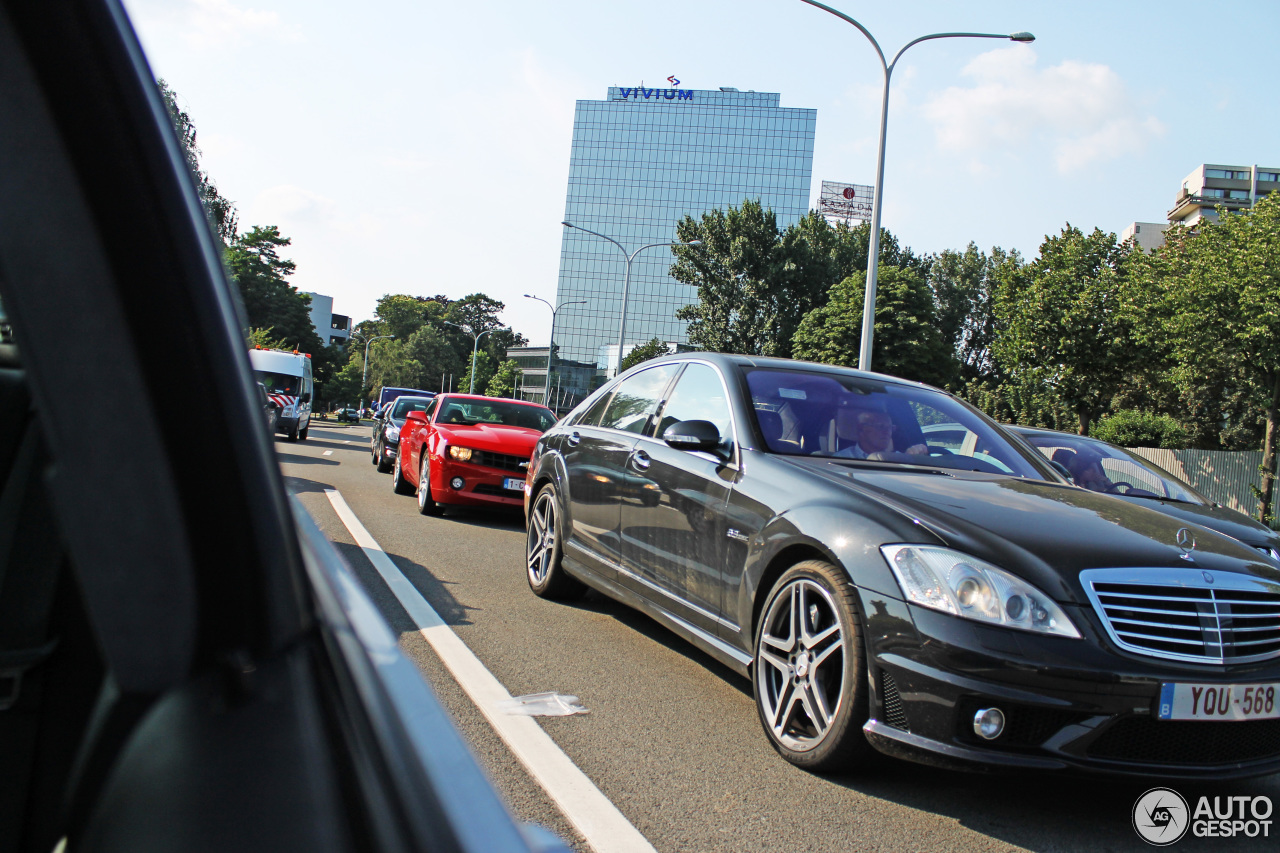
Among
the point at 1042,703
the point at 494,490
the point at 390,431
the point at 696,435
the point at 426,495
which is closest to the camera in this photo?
the point at 1042,703

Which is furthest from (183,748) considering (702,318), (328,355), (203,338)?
(328,355)

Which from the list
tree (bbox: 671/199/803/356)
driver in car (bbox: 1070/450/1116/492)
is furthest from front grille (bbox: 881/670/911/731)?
tree (bbox: 671/199/803/356)

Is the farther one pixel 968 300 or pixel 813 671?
pixel 968 300

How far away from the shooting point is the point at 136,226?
80cm

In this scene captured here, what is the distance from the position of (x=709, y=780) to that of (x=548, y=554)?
3234 mm

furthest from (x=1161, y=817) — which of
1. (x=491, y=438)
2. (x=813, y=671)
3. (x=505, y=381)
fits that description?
(x=505, y=381)

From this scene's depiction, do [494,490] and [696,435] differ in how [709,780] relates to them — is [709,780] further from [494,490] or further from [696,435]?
[494,490]

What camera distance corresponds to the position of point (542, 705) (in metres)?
4.19

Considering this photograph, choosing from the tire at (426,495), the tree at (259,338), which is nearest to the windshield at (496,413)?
the tire at (426,495)

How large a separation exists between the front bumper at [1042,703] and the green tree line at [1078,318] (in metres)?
22.1

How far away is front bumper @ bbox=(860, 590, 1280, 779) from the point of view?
3090 millimetres

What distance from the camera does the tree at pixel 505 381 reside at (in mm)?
100625

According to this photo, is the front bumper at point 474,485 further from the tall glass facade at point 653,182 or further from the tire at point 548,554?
the tall glass facade at point 653,182

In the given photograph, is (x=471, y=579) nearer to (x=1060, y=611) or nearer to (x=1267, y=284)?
(x=1060, y=611)
